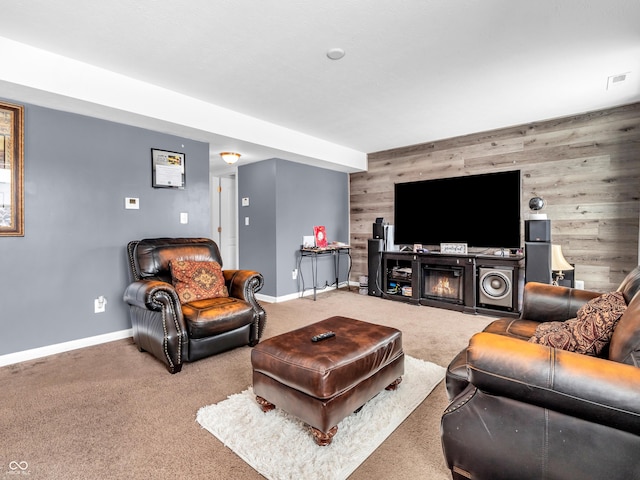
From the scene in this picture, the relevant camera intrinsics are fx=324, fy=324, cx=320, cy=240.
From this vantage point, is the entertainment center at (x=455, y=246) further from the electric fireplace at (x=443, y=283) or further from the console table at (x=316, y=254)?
the console table at (x=316, y=254)

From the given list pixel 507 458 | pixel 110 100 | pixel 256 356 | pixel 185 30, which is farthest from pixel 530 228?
pixel 110 100

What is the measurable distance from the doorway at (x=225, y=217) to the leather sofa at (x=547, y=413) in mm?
5203

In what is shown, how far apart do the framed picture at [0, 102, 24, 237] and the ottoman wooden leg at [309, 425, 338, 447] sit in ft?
9.44

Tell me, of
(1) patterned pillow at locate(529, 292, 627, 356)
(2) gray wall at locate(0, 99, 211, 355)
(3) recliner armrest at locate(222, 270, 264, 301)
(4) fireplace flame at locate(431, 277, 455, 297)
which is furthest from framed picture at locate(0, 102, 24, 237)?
(4) fireplace flame at locate(431, 277, 455, 297)

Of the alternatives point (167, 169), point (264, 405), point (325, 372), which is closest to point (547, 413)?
point (325, 372)

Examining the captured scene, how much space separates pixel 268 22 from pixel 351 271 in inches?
175

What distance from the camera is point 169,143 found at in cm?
360

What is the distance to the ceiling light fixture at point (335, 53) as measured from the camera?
2418 mm

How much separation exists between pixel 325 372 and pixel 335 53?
2243mm

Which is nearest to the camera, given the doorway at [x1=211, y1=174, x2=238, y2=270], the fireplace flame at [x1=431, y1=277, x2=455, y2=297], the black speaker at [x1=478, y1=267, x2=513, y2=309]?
the black speaker at [x1=478, y1=267, x2=513, y2=309]

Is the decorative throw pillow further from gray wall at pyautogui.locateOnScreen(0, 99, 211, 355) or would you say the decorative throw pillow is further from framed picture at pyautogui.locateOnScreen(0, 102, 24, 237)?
framed picture at pyautogui.locateOnScreen(0, 102, 24, 237)

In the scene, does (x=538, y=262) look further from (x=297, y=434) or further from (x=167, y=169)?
(x=167, y=169)

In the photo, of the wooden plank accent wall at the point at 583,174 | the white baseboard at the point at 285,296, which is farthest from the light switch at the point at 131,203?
the wooden plank accent wall at the point at 583,174

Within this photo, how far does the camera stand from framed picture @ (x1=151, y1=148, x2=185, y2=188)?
3475 mm
